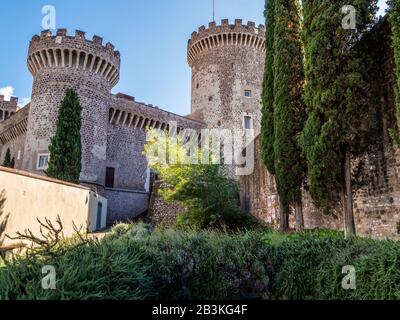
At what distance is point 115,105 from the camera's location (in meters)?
22.0

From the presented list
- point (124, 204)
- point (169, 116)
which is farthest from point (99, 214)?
point (169, 116)

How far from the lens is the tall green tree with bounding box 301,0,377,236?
766cm

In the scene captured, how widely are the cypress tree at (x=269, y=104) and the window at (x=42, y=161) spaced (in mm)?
12666

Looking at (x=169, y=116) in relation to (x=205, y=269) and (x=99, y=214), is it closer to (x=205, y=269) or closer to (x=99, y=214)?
(x=99, y=214)

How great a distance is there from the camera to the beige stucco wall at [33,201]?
25.4 feet

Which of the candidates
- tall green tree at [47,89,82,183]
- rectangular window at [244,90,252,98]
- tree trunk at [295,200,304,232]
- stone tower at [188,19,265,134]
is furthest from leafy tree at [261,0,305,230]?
rectangular window at [244,90,252,98]

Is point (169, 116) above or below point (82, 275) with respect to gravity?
above

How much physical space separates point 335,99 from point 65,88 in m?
16.6

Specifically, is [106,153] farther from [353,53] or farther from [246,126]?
[353,53]

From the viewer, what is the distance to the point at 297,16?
11594 millimetres

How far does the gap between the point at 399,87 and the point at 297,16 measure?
6.64 meters

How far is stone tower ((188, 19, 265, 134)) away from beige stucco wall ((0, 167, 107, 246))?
16.1 m

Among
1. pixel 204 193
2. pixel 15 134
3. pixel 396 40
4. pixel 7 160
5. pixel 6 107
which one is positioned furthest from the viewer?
pixel 6 107
